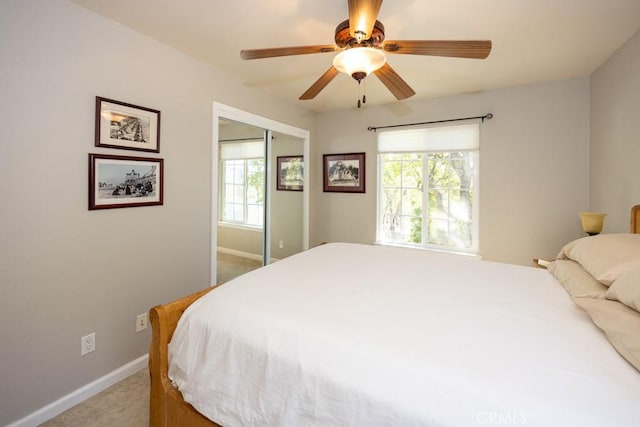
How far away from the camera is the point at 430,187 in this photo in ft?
12.0

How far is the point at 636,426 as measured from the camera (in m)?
0.67

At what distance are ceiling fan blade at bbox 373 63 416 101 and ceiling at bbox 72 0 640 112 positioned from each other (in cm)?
38

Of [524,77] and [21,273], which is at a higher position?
[524,77]

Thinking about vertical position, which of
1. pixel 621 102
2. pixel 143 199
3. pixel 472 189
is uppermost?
pixel 621 102

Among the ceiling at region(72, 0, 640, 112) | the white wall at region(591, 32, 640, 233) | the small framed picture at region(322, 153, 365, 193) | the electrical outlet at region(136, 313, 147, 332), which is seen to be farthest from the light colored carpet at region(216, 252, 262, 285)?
the white wall at region(591, 32, 640, 233)

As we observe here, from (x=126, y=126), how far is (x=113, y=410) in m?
1.88

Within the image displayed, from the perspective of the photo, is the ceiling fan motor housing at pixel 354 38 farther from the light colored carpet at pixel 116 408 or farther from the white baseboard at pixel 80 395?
the white baseboard at pixel 80 395

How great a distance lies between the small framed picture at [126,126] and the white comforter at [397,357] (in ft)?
4.57

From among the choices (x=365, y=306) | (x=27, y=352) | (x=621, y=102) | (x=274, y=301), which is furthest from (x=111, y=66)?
(x=621, y=102)

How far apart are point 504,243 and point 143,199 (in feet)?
11.9

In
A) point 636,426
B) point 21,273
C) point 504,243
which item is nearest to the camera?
point 636,426

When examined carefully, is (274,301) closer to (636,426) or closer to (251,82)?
(636,426)

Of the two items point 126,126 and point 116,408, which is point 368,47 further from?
point 116,408

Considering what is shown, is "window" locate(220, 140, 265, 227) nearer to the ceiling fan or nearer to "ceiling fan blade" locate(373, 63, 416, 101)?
the ceiling fan
